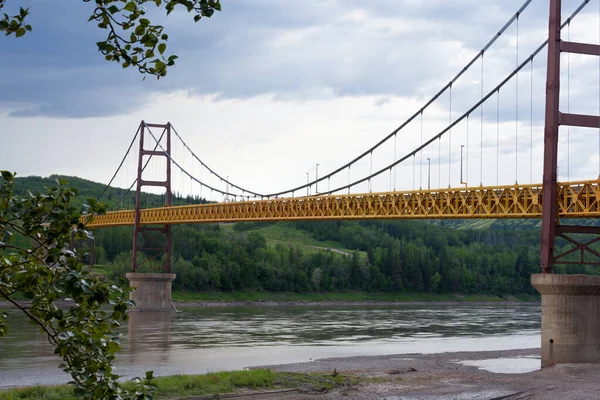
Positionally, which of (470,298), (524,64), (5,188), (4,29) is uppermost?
(524,64)

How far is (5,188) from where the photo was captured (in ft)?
19.4

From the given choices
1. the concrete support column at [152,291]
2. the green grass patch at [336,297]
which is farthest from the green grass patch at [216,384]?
the green grass patch at [336,297]

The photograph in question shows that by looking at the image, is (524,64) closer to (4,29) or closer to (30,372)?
(30,372)

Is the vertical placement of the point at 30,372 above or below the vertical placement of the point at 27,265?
below

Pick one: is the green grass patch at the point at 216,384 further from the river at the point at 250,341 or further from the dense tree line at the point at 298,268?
the dense tree line at the point at 298,268

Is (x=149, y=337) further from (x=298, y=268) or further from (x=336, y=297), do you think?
(x=298, y=268)

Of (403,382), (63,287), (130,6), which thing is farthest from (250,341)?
(63,287)

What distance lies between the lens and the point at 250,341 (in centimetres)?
5134

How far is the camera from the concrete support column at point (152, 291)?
88.5 m

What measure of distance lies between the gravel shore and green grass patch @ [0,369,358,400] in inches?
39.9

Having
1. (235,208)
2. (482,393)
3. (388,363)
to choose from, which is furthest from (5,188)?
(235,208)

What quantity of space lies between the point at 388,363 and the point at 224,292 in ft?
289

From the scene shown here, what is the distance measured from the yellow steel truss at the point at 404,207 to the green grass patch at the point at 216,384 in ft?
20.0

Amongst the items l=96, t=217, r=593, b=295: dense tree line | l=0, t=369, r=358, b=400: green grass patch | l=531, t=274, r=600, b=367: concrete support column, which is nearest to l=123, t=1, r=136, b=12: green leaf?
l=0, t=369, r=358, b=400: green grass patch
